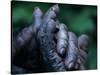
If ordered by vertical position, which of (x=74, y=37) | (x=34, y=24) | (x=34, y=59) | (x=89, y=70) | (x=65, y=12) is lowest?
(x=89, y=70)

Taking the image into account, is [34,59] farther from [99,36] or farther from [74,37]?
[99,36]

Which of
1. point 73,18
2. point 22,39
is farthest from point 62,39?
point 22,39

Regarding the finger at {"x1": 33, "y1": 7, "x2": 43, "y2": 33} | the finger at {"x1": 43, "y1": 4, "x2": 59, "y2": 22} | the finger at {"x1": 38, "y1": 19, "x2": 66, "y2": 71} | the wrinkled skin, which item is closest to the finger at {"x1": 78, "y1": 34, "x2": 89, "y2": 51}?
the wrinkled skin

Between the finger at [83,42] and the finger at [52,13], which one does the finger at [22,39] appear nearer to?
the finger at [52,13]

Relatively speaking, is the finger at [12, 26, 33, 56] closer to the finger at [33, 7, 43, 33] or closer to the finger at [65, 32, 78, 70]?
the finger at [33, 7, 43, 33]

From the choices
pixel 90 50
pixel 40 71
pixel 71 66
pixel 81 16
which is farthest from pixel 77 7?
pixel 40 71

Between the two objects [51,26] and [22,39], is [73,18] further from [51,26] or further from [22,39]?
[22,39]

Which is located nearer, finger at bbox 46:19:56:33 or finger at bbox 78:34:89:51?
finger at bbox 46:19:56:33

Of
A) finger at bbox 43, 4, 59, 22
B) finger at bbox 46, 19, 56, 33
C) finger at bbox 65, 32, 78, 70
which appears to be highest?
finger at bbox 43, 4, 59, 22
